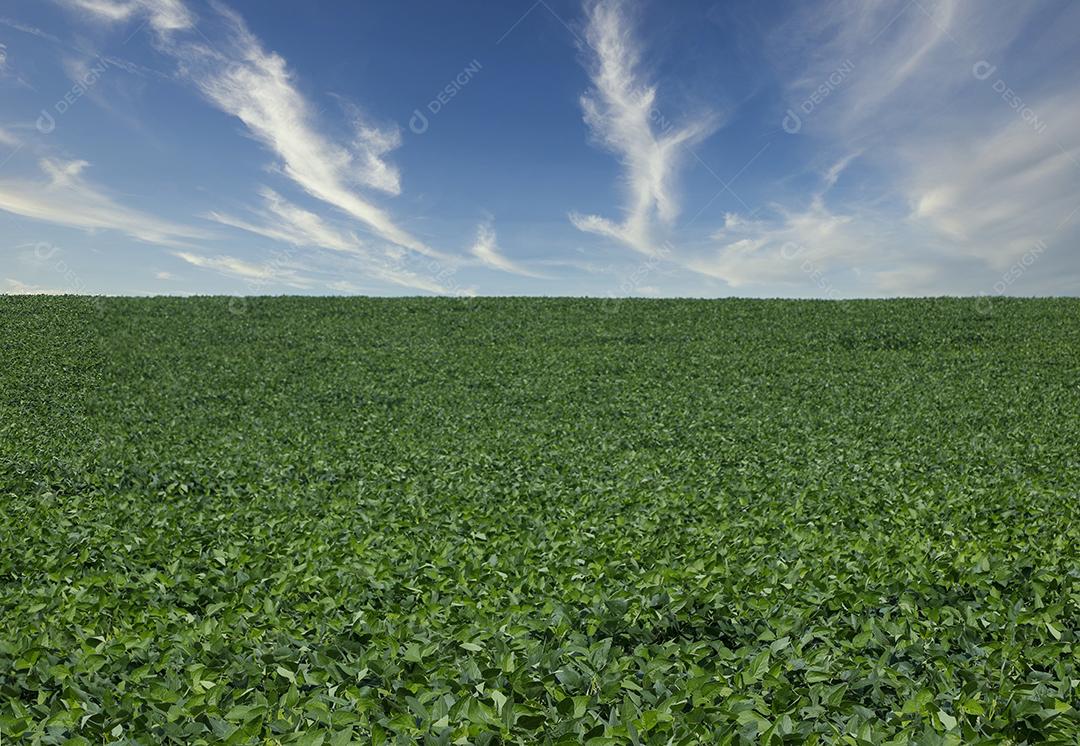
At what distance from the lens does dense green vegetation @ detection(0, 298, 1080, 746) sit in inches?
162

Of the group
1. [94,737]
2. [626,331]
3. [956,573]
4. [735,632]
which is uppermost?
[626,331]

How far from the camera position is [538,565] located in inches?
276

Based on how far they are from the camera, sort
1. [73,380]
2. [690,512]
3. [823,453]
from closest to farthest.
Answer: [690,512]
[823,453]
[73,380]

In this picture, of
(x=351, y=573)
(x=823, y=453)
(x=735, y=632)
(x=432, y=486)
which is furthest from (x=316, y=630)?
(x=823, y=453)

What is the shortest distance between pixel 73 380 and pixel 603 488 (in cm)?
2089

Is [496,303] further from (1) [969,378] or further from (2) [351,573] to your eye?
(2) [351,573]

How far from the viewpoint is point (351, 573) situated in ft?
21.9

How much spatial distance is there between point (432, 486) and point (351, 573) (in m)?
4.24

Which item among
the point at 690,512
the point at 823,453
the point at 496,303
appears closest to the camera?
the point at 690,512

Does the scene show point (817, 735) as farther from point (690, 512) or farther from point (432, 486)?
point (432, 486)

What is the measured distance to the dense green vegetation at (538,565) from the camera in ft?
13.5

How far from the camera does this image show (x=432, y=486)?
35.8 ft

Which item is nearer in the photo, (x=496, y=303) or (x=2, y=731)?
(x=2, y=731)

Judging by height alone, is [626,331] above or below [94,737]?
above
